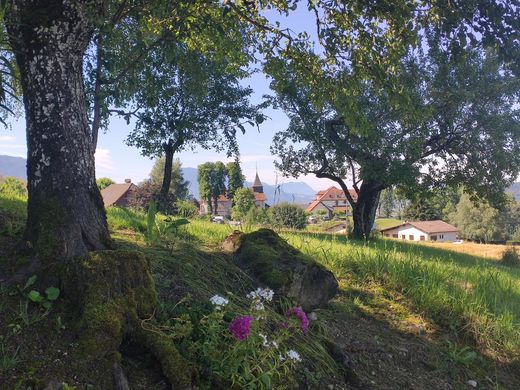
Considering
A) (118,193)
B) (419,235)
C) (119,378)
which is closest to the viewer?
(119,378)

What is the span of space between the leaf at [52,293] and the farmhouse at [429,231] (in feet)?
295

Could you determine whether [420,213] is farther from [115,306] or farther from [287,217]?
[115,306]

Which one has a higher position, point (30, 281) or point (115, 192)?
point (115, 192)

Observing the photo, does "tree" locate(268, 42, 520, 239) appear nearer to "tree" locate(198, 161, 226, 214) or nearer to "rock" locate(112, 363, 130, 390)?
"rock" locate(112, 363, 130, 390)

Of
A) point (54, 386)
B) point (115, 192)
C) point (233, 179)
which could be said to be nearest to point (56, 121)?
point (54, 386)

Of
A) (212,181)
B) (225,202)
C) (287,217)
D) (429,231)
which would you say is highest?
(212,181)

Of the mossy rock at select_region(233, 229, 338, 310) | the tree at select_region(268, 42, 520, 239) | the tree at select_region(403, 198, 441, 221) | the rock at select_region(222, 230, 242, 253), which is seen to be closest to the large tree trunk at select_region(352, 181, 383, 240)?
the tree at select_region(268, 42, 520, 239)

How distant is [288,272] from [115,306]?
223cm

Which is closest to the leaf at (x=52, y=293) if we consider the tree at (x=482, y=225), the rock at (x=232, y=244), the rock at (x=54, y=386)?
the rock at (x=54, y=386)

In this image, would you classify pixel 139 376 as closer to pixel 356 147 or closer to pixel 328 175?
pixel 356 147

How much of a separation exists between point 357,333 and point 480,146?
1728 centimetres

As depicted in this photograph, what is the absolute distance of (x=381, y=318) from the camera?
5.37 meters

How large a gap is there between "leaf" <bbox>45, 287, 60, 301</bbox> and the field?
90 mm

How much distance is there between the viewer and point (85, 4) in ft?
11.5
